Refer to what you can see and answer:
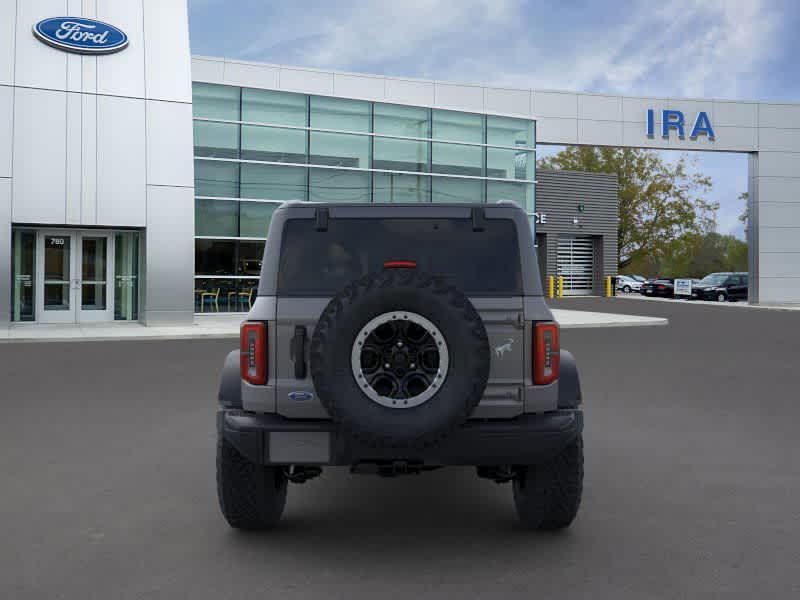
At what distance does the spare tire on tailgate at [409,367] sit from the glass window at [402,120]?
86.4 feet

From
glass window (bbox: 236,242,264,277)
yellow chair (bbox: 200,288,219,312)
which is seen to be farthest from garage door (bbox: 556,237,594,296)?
yellow chair (bbox: 200,288,219,312)

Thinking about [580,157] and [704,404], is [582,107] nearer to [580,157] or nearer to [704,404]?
[704,404]

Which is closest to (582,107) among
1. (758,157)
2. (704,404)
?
(758,157)

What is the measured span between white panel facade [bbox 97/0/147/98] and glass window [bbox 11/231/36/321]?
180 inches

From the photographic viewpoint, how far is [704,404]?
9844mm

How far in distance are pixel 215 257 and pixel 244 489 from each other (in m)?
22.6

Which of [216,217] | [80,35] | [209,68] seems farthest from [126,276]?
[209,68]

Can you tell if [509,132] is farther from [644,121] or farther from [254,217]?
[644,121]

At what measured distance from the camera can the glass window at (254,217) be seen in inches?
1074

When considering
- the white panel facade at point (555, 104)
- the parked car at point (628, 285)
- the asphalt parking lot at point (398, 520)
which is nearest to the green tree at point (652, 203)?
the parked car at point (628, 285)

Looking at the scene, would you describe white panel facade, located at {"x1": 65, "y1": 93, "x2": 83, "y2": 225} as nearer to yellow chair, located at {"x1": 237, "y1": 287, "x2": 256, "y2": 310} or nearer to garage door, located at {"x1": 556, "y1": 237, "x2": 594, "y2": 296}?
yellow chair, located at {"x1": 237, "y1": 287, "x2": 256, "y2": 310}

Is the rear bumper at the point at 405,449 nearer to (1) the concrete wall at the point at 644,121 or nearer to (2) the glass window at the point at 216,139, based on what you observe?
(2) the glass window at the point at 216,139

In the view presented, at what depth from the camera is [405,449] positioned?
13.8 ft

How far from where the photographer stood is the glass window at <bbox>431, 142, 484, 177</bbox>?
30695mm
